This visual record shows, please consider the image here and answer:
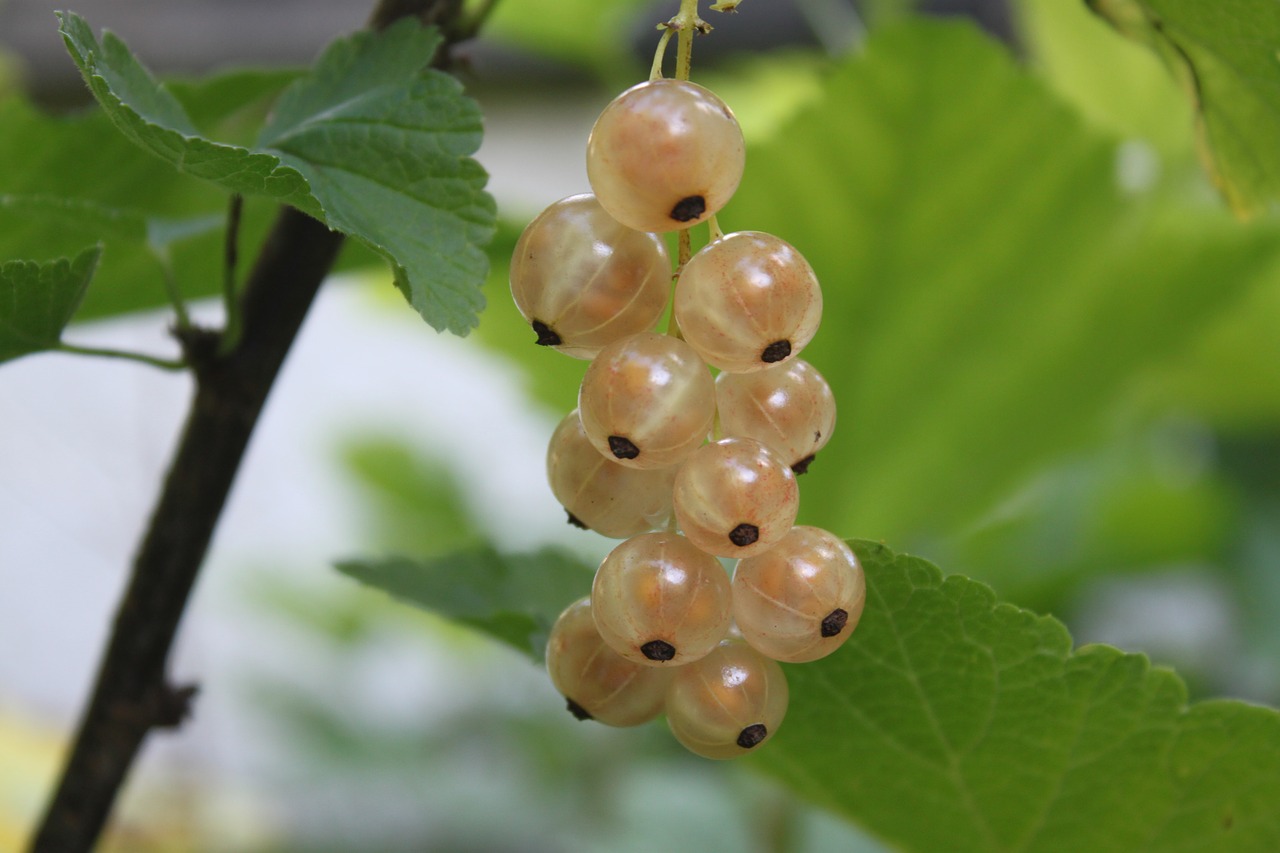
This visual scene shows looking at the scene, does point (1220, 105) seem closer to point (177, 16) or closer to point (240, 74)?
point (240, 74)

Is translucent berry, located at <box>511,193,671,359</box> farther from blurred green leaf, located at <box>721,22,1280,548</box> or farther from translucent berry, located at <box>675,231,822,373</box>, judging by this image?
blurred green leaf, located at <box>721,22,1280,548</box>

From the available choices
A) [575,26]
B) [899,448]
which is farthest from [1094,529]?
[575,26]

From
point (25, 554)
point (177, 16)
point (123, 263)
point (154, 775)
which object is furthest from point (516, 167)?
point (123, 263)

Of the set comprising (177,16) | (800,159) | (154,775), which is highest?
(800,159)

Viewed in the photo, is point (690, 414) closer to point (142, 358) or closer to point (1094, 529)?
point (142, 358)

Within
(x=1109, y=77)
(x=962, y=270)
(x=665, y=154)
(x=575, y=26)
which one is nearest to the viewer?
(x=665, y=154)

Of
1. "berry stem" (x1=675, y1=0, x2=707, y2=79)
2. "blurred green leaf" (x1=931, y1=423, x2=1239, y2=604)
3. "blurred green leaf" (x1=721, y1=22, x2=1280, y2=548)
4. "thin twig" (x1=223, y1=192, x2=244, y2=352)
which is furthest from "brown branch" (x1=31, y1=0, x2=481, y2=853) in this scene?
"blurred green leaf" (x1=931, y1=423, x2=1239, y2=604)
